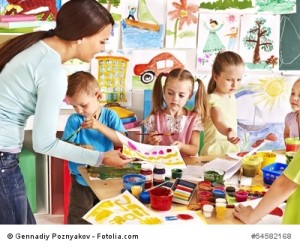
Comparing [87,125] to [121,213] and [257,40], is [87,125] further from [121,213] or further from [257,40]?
[257,40]

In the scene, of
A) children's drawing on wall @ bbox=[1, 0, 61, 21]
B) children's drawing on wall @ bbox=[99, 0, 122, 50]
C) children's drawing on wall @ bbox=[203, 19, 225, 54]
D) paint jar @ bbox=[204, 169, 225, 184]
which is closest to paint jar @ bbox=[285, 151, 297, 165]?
paint jar @ bbox=[204, 169, 225, 184]

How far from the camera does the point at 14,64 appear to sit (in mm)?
814

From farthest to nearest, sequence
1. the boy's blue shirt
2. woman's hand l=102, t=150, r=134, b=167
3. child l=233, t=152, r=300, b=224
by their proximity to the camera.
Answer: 1. the boy's blue shirt
2. woman's hand l=102, t=150, r=134, b=167
3. child l=233, t=152, r=300, b=224

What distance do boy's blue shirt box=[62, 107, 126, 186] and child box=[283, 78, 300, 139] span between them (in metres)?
0.34

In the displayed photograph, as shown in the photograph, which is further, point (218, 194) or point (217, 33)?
point (217, 33)

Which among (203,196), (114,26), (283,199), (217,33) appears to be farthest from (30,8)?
(283,199)

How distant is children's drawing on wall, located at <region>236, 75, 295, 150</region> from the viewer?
1.08 metres

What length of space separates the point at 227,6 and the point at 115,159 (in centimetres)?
38

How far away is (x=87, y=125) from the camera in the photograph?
42.0 inches

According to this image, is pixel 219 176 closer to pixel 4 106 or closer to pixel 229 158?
pixel 229 158

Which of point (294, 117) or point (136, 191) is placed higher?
point (294, 117)

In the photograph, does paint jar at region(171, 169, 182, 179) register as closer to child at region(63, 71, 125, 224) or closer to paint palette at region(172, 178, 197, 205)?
paint palette at region(172, 178, 197, 205)

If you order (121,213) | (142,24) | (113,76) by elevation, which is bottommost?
(121,213)

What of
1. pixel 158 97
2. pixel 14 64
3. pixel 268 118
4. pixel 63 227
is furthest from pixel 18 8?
pixel 268 118
